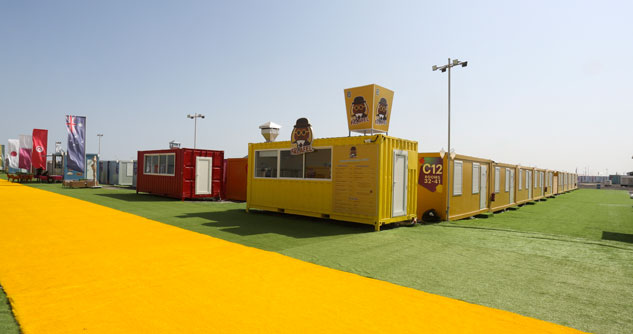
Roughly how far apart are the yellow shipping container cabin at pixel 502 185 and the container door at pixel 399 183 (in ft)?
24.4

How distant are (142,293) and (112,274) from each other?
1168 millimetres

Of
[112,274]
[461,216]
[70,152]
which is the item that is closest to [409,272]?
[112,274]

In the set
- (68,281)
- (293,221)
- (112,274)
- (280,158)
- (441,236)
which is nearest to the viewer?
(68,281)

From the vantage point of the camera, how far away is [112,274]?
522 cm

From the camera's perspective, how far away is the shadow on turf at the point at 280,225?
9469mm

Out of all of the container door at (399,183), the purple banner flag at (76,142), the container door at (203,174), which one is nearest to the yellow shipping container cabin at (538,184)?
the container door at (399,183)

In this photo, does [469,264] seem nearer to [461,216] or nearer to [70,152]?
[461,216]

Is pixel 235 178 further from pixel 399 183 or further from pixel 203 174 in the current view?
pixel 399 183

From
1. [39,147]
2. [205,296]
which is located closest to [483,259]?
[205,296]

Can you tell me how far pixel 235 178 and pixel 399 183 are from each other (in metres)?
11.4

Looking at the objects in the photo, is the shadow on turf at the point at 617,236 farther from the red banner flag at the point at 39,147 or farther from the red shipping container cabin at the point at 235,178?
the red banner flag at the point at 39,147

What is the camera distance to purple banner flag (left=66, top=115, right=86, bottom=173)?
2472 centimetres

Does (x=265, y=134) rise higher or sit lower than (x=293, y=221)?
higher

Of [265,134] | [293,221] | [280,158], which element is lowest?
[293,221]
